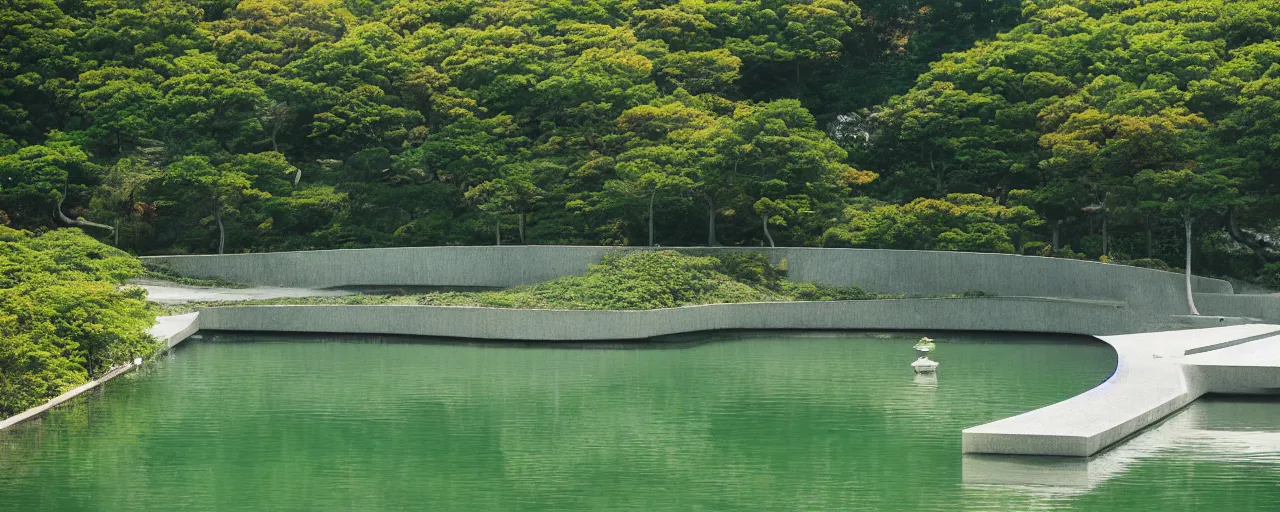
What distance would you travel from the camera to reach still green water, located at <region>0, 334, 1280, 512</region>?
1349cm

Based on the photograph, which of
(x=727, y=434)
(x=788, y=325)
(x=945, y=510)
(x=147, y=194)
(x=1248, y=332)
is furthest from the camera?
(x=147, y=194)

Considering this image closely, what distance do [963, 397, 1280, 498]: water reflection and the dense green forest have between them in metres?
10.2

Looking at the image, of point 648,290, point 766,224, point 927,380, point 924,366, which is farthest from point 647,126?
point 927,380

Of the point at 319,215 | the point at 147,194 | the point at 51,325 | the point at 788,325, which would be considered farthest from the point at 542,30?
the point at 51,325

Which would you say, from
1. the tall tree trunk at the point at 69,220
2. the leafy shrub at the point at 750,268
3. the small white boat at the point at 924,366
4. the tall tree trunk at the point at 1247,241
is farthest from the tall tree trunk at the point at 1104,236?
the tall tree trunk at the point at 69,220

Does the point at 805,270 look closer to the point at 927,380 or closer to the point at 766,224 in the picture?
the point at 766,224

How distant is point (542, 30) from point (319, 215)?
9.06 meters

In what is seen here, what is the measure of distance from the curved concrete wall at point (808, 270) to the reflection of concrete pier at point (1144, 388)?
3300mm

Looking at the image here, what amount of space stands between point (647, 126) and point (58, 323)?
16832 millimetres

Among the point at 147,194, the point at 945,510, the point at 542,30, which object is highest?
the point at 542,30

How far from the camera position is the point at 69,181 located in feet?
115

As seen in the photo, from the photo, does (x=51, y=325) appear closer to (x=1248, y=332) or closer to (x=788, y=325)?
(x=788, y=325)

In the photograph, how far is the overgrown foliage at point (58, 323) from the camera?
59.1ft

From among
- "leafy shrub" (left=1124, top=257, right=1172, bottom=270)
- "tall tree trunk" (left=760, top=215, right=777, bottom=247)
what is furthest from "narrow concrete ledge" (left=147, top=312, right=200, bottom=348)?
"leafy shrub" (left=1124, top=257, right=1172, bottom=270)
